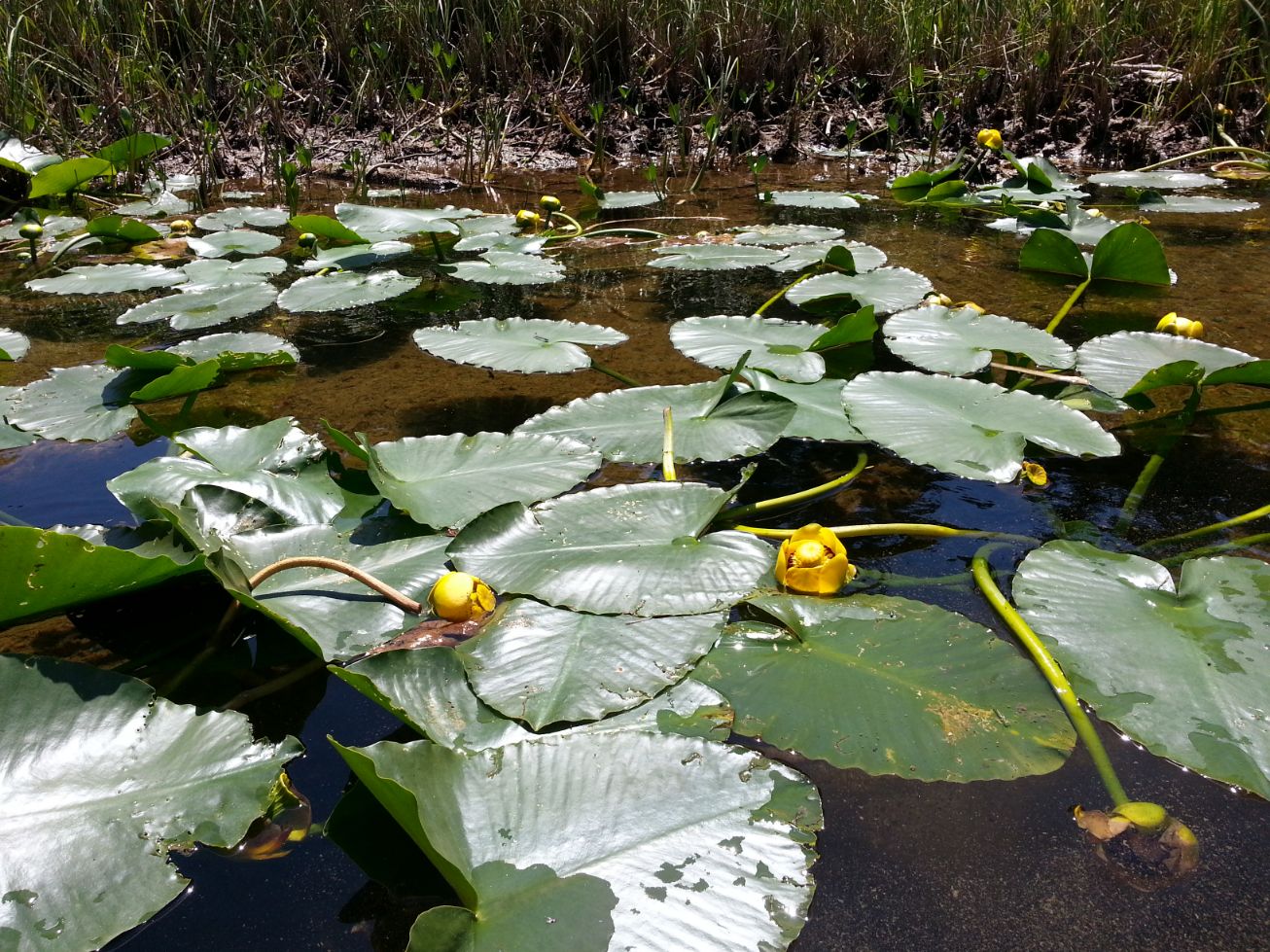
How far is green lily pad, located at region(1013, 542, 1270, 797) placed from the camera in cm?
73

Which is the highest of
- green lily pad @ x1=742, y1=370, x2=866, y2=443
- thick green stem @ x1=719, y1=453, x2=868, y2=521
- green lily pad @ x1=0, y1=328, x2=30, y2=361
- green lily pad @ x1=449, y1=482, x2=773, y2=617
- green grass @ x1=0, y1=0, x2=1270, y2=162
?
green grass @ x1=0, y1=0, x2=1270, y2=162

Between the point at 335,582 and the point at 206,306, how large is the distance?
1242mm

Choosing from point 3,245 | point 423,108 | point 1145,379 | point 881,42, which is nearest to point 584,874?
point 1145,379

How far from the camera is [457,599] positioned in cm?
89

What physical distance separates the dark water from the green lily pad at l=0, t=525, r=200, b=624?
135 mm

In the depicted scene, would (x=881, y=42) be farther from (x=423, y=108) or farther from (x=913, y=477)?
(x=913, y=477)

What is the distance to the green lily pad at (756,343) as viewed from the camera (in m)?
1.45

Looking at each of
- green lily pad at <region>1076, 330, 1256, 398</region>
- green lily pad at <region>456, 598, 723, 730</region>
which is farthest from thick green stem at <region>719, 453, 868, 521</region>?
green lily pad at <region>1076, 330, 1256, 398</region>

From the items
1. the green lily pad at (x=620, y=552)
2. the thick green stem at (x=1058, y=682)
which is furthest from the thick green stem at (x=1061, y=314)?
the green lily pad at (x=620, y=552)

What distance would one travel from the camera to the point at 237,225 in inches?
118

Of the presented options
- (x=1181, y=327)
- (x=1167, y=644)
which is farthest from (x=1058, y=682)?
(x=1181, y=327)

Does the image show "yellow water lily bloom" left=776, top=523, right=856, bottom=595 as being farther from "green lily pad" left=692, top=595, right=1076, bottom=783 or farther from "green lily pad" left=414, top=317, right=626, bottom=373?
"green lily pad" left=414, top=317, right=626, bottom=373

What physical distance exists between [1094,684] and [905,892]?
0.28 m

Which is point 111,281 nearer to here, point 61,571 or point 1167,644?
point 61,571
